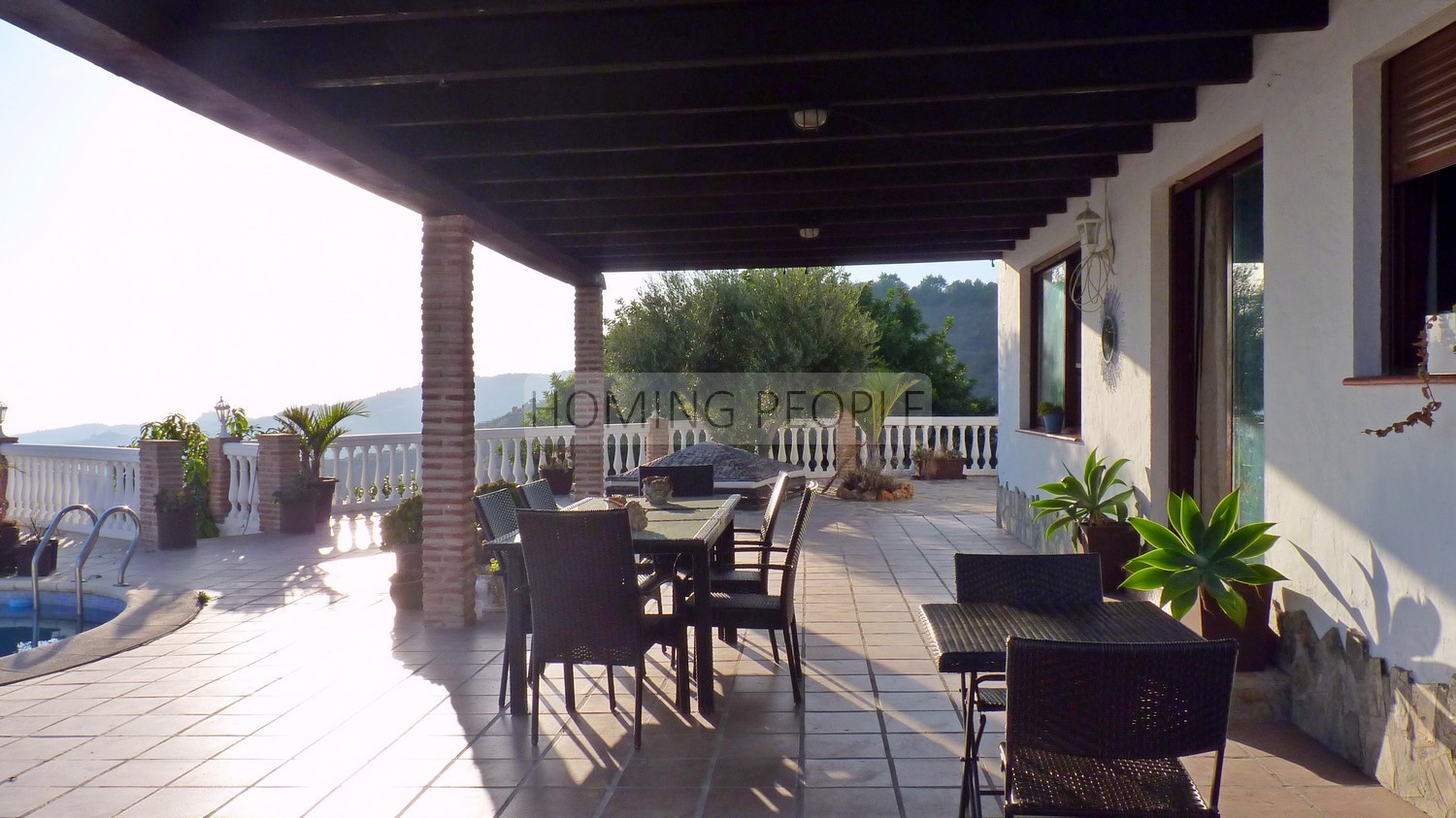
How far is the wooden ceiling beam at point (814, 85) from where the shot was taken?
Answer: 378 cm

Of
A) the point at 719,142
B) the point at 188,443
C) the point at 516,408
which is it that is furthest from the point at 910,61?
the point at 516,408

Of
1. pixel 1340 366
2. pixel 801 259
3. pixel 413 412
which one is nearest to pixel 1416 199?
pixel 1340 366

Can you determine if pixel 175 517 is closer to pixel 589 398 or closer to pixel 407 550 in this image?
pixel 407 550

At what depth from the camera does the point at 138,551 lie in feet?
26.1

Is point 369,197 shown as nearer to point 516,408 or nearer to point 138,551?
point 138,551

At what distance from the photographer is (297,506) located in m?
8.70

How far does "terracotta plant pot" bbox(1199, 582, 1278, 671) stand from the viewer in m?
3.46

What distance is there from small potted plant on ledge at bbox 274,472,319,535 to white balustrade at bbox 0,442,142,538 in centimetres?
138

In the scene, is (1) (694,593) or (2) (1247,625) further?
(1) (694,593)

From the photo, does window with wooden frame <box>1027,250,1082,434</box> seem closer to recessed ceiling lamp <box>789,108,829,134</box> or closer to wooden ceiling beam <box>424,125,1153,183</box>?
wooden ceiling beam <box>424,125,1153,183</box>

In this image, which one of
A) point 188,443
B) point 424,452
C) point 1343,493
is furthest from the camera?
point 188,443

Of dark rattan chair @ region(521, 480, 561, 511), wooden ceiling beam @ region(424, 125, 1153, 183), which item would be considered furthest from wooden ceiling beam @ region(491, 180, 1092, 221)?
dark rattan chair @ region(521, 480, 561, 511)

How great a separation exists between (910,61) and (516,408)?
54.5 ft

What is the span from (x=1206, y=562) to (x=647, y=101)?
2.87m
